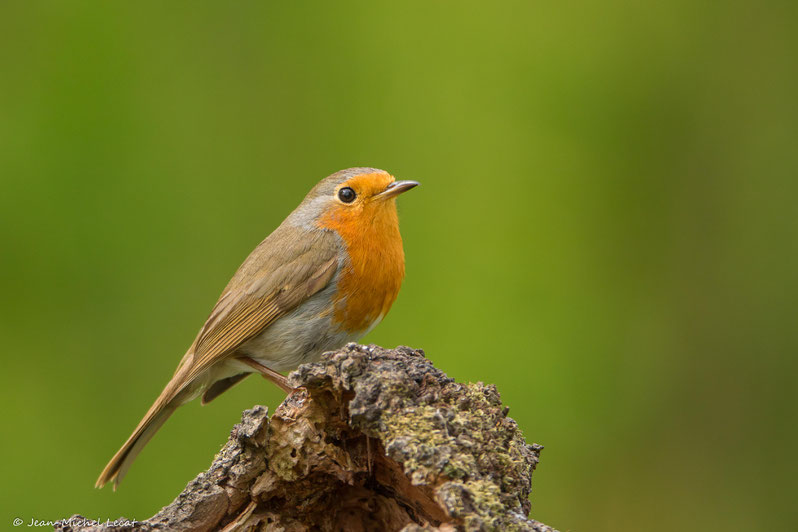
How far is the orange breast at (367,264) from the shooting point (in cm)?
430

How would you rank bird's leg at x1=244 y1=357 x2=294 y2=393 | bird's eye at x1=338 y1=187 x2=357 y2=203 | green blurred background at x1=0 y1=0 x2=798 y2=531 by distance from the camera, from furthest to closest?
green blurred background at x1=0 y1=0 x2=798 y2=531 < bird's eye at x1=338 y1=187 x2=357 y2=203 < bird's leg at x1=244 y1=357 x2=294 y2=393

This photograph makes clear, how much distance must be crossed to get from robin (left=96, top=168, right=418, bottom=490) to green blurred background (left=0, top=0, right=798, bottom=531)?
3.29ft

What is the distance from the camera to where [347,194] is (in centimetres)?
464

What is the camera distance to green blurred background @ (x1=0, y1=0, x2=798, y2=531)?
530 centimetres

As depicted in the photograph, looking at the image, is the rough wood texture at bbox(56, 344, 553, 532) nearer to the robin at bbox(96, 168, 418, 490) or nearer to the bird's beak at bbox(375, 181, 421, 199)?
the robin at bbox(96, 168, 418, 490)

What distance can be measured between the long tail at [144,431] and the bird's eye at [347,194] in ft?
4.06

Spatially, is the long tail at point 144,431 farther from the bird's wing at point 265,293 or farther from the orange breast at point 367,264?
the orange breast at point 367,264

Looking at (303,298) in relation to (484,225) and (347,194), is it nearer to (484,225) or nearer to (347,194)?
(347,194)

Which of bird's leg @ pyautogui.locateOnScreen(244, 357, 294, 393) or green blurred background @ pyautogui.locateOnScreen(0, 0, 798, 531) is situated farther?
green blurred background @ pyautogui.locateOnScreen(0, 0, 798, 531)

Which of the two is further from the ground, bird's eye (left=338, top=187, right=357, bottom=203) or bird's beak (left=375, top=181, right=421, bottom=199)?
bird's beak (left=375, top=181, right=421, bottom=199)

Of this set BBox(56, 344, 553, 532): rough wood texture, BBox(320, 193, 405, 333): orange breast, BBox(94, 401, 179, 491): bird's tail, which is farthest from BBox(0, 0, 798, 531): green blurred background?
BBox(56, 344, 553, 532): rough wood texture

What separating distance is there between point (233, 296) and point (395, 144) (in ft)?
6.09

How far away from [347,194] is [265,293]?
28.5 inches

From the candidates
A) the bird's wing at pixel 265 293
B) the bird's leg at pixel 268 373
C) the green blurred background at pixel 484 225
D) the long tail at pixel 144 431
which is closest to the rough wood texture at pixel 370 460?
the bird's leg at pixel 268 373
